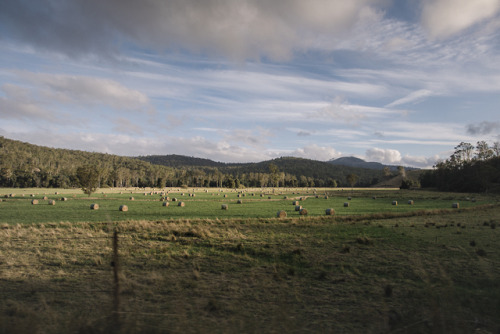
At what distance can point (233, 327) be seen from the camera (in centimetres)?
646

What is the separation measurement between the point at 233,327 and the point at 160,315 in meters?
1.81

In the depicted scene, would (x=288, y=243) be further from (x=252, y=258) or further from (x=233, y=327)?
(x=233, y=327)

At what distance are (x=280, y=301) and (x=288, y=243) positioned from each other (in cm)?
761

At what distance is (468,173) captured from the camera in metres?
114

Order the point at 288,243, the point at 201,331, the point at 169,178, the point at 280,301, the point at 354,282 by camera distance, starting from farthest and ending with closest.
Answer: the point at 169,178 → the point at 288,243 → the point at 354,282 → the point at 280,301 → the point at 201,331

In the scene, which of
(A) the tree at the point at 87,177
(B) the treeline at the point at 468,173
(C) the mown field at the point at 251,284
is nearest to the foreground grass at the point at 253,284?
(C) the mown field at the point at 251,284

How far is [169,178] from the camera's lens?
193 metres

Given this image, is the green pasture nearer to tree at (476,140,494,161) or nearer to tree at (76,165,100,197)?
tree at (76,165,100,197)

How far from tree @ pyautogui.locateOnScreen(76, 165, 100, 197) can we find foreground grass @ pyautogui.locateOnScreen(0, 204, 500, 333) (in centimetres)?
4396

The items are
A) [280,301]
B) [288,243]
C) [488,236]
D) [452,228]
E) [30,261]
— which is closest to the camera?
[280,301]

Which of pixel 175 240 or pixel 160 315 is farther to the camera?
pixel 175 240

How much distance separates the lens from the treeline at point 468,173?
9638 centimetres

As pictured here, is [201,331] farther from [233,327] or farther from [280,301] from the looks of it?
[280,301]

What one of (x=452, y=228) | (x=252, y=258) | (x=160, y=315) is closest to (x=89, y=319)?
(x=160, y=315)
